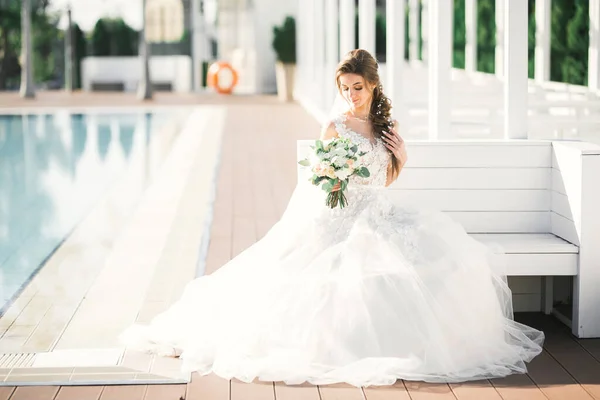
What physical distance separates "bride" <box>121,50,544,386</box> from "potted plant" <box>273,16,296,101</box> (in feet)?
57.6

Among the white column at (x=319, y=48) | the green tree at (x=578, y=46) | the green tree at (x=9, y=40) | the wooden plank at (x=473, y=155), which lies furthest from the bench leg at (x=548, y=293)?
the green tree at (x=9, y=40)

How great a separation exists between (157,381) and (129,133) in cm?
1204

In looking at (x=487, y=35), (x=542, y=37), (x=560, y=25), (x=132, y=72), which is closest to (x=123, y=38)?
(x=132, y=72)

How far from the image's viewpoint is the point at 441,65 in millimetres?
5766

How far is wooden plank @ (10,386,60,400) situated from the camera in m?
3.85

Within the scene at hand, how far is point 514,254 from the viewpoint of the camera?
15.4 feet

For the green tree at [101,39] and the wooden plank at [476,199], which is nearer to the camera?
the wooden plank at [476,199]

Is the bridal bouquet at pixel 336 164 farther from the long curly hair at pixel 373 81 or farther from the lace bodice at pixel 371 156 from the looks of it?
the long curly hair at pixel 373 81

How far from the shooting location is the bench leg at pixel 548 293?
5008mm

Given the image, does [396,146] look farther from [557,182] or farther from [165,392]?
[165,392]

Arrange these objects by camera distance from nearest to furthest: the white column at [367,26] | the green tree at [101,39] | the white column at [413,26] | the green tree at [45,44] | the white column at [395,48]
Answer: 1. the white column at [395,48]
2. the white column at [367,26]
3. the white column at [413,26]
4. the green tree at [101,39]
5. the green tree at [45,44]

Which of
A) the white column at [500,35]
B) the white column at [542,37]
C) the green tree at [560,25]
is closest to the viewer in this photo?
the white column at [542,37]

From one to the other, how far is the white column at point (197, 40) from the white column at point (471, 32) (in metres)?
13.3

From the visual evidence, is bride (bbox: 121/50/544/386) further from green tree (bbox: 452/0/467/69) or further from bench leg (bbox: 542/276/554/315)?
green tree (bbox: 452/0/467/69)
